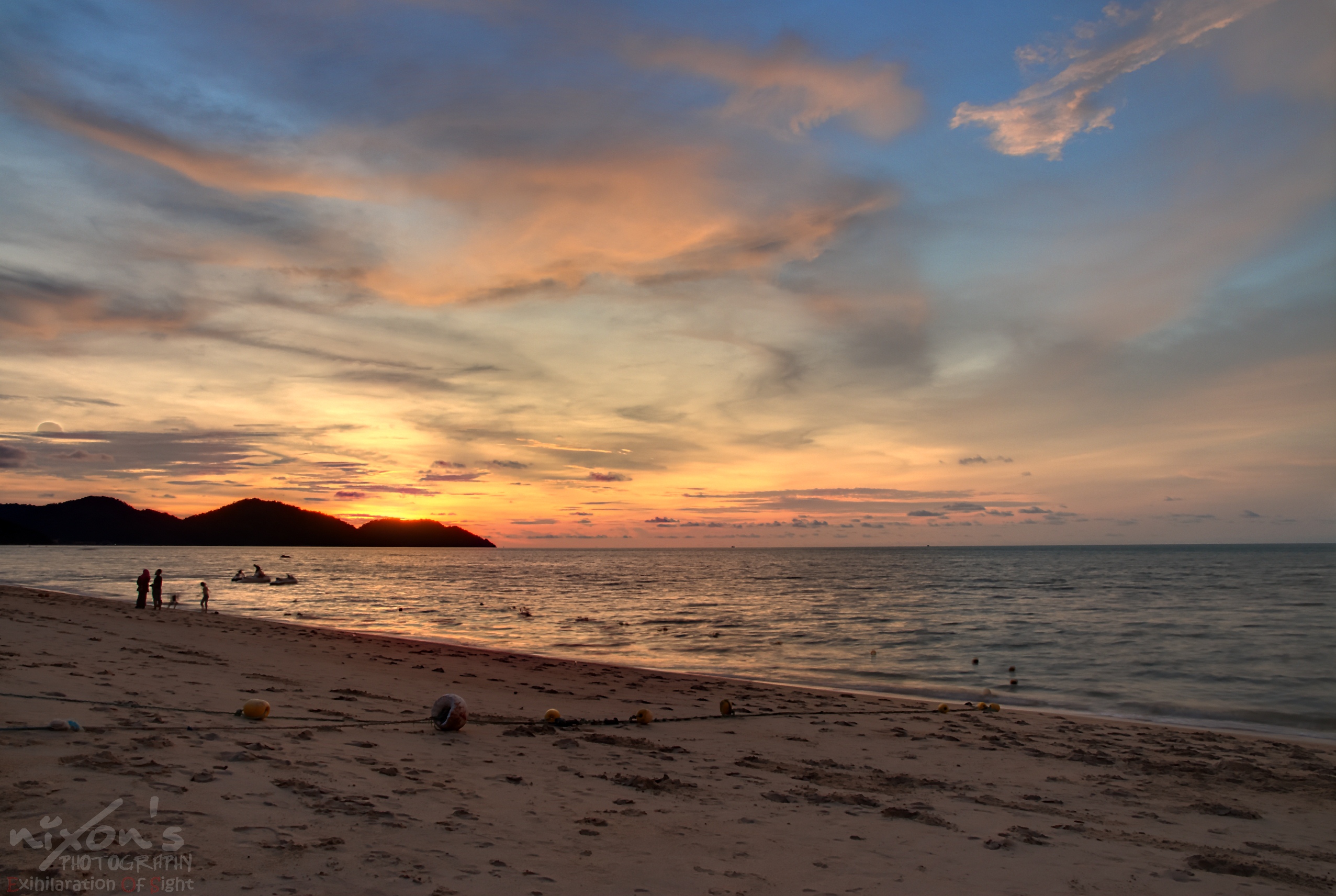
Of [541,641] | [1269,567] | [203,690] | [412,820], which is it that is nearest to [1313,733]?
[412,820]

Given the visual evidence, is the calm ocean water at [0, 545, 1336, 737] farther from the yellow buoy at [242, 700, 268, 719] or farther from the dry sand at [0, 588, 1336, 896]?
the yellow buoy at [242, 700, 268, 719]

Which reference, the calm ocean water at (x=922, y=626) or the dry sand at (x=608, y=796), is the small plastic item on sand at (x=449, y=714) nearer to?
the dry sand at (x=608, y=796)

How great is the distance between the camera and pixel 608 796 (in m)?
7.78

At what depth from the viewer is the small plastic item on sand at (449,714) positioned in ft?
33.0

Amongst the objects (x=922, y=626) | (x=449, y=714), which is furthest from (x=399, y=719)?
(x=922, y=626)

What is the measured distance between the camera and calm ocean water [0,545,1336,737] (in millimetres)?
20812

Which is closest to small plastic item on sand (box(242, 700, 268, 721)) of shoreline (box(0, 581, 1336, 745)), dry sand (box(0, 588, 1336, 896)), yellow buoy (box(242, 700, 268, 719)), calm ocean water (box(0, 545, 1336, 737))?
yellow buoy (box(242, 700, 268, 719))

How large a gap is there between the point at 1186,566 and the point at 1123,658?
111 m

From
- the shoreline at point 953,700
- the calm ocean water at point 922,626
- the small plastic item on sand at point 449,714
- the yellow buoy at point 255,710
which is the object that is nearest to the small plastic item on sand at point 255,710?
the yellow buoy at point 255,710

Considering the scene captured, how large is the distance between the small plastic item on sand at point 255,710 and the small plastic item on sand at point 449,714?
221cm

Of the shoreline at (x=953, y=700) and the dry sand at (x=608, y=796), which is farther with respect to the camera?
the shoreline at (x=953, y=700)

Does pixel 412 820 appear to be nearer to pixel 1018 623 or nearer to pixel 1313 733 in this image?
pixel 1313 733

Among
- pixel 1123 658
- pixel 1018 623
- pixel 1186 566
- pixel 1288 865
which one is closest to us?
pixel 1288 865

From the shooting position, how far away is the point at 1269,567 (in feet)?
343
